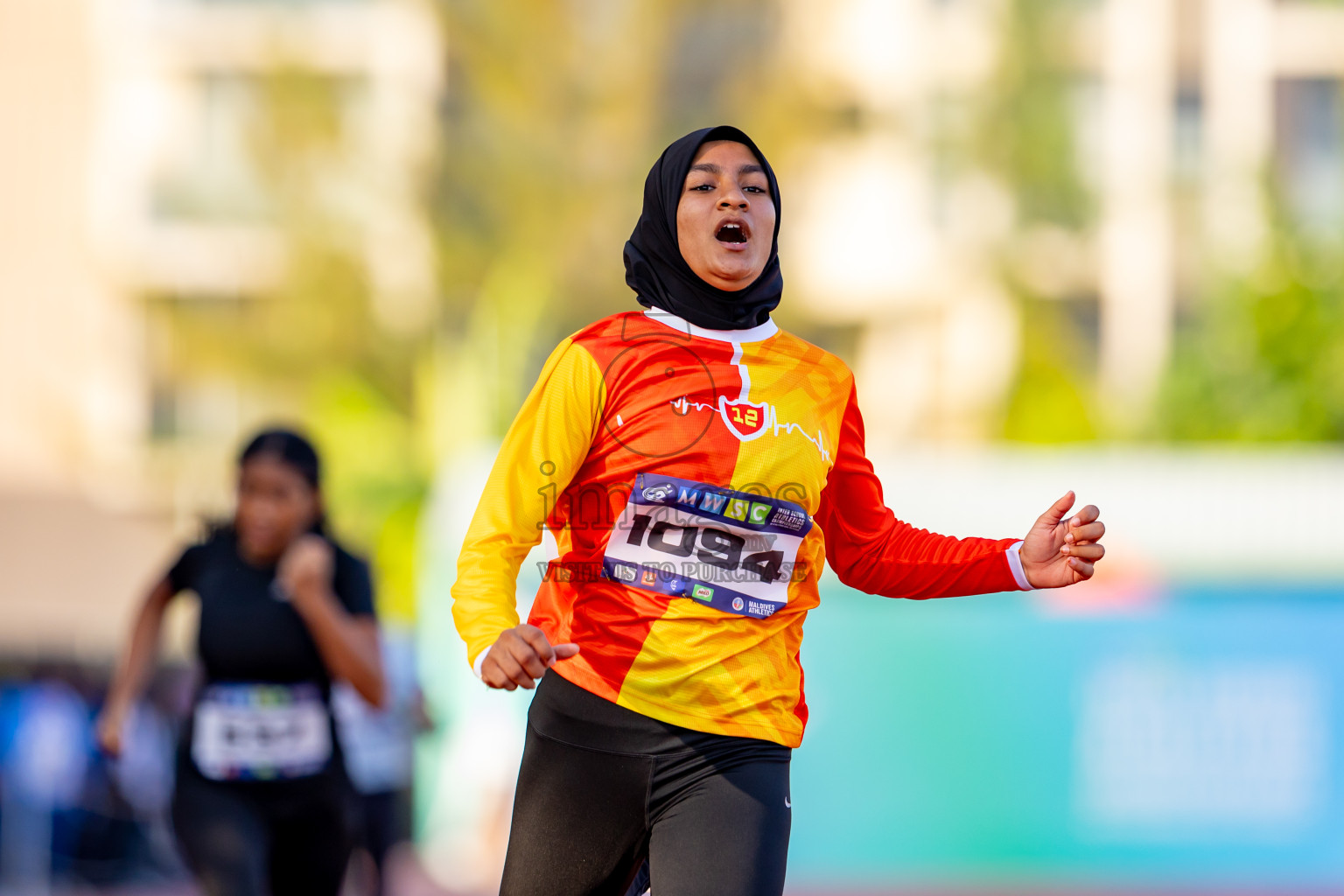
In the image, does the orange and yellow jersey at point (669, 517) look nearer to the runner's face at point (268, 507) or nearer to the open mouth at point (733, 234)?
the open mouth at point (733, 234)

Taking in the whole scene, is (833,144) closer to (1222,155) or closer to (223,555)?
(1222,155)

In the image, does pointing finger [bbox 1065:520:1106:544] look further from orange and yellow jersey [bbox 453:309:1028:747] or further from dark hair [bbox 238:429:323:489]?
dark hair [bbox 238:429:323:489]

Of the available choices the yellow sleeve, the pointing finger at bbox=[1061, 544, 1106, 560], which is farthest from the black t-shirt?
the pointing finger at bbox=[1061, 544, 1106, 560]

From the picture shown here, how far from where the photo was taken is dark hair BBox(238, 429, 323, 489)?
16.6ft

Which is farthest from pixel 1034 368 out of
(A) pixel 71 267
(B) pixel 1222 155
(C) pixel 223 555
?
(C) pixel 223 555

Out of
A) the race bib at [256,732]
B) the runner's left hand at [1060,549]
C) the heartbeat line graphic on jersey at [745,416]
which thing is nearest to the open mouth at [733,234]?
the heartbeat line graphic on jersey at [745,416]

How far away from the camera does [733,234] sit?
3.36m

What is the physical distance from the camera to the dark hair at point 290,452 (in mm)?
5066

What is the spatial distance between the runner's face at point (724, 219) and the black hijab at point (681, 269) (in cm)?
2

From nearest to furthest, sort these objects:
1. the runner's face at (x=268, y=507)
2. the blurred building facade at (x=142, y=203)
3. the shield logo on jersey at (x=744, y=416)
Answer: the shield logo on jersey at (x=744, y=416)
the runner's face at (x=268, y=507)
the blurred building facade at (x=142, y=203)

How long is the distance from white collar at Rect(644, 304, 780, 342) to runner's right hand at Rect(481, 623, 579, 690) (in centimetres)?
78

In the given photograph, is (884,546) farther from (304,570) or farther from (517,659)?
(304,570)

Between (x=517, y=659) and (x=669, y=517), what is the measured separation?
52cm

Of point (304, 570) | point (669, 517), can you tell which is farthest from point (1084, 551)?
point (304, 570)
